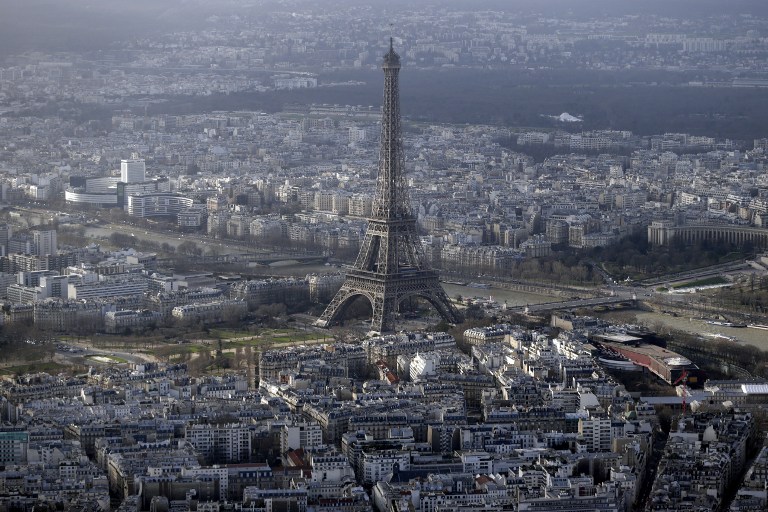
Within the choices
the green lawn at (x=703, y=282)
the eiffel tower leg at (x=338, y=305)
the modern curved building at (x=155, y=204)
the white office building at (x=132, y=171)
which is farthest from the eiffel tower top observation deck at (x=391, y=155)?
the white office building at (x=132, y=171)

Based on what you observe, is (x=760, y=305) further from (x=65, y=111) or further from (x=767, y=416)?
(x=65, y=111)

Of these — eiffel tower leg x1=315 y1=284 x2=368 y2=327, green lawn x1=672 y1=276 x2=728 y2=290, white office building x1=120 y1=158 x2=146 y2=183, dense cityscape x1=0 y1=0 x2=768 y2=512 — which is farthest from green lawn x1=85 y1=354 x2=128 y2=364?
white office building x1=120 y1=158 x2=146 y2=183

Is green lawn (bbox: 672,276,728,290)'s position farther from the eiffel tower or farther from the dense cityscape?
the eiffel tower

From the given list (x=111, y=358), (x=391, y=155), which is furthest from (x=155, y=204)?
(x=111, y=358)

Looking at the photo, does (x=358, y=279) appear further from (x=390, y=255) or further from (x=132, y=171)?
(x=132, y=171)

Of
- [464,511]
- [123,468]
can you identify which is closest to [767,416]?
[464,511]

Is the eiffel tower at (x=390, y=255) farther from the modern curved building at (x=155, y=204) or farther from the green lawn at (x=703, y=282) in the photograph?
the modern curved building at (x=155, y=204)
